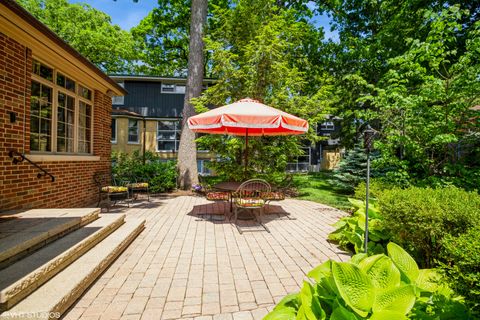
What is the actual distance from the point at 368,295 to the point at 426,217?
170cm

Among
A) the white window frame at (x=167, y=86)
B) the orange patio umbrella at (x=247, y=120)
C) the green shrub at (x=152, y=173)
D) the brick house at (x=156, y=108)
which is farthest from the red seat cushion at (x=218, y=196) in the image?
the white window frame at (x=167, y=86)

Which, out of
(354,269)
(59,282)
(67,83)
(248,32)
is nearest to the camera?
(354,269)

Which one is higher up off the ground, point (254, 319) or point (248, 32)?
point (248, 32)

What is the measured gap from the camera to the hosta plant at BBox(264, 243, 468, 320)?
166 centimetres

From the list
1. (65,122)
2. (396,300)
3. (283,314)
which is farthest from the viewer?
(65,122)

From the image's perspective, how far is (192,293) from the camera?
292cm

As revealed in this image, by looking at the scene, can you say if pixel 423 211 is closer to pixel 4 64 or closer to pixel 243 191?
pixel 243 191

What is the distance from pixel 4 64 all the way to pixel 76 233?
3196 millimetres

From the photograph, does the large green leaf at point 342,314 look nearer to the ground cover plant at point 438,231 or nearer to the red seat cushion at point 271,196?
the ground cover plant at point 438,231

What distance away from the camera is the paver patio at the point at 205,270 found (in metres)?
2.63

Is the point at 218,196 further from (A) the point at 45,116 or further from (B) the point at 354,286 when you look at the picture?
(B) the point at 354,286

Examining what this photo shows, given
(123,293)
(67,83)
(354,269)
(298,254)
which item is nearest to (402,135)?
(298,254)

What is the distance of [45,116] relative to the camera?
562 cm

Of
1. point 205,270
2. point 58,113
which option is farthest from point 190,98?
point 205,270
